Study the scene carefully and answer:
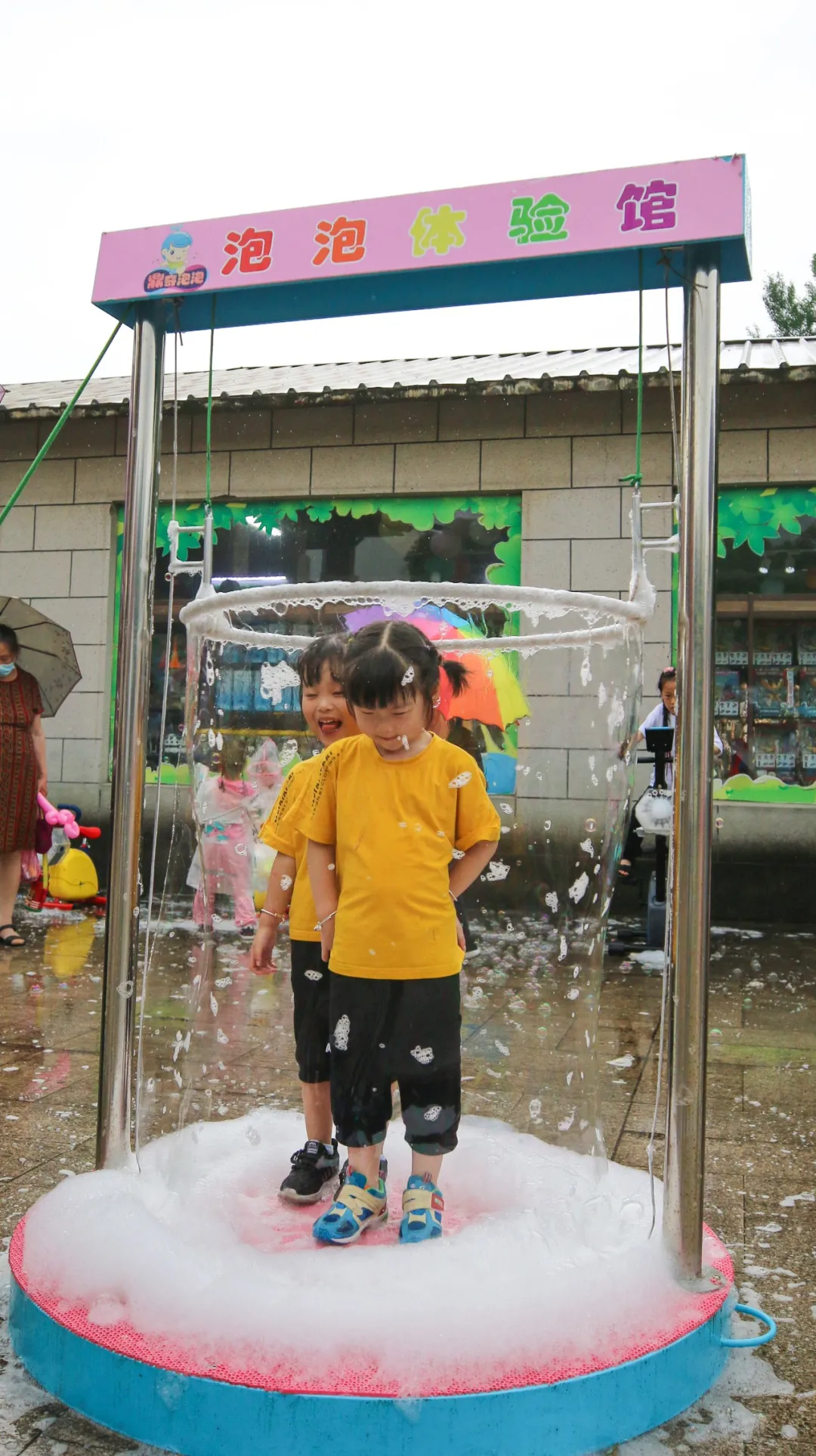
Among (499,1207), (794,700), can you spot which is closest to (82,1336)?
(499,1207)

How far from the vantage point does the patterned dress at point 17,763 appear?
21.2 feet

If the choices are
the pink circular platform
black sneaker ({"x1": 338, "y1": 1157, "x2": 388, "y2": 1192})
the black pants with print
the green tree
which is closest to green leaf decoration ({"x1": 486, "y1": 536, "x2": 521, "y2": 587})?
black sneaker ({"x1": 338, "y1": 1157, "x2": 388, "y2": 1192})

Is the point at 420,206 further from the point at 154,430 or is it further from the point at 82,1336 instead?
the point at 82,1336

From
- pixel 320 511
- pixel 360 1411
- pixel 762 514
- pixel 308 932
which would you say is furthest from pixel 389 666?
pixel 320 511

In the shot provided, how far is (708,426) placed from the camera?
85.7 inches

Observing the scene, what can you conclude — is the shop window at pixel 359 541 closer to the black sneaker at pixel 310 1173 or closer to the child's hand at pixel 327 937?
the black sneaker at pixel 310 1173

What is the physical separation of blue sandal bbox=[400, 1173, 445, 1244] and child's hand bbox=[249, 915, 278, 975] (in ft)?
1.98

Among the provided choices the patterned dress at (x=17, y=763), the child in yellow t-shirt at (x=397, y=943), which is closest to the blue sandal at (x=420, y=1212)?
the child in yellow t-shirt at (x=397, y=943)

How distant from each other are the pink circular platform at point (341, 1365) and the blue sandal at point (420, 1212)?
206mm

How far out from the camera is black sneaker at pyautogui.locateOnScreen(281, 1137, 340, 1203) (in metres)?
2.56

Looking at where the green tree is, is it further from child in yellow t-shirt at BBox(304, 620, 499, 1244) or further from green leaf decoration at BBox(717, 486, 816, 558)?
child in yellow t-shirt at BBox(304, 620, 499, 1244)

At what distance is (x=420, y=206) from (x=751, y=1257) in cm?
231

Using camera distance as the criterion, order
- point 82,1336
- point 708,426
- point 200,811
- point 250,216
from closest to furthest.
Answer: point 82,1336 → point 708,426 → point 250,216 → point 200,811

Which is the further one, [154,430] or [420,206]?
[154,430]
